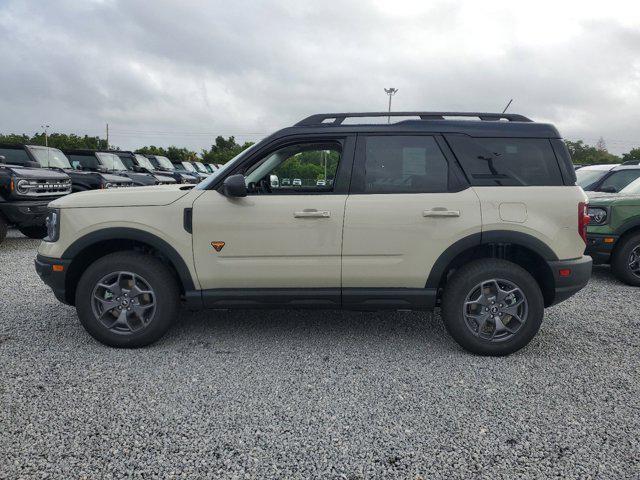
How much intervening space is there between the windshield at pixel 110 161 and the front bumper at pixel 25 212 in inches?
298

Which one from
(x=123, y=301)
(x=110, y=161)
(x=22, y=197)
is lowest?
(x=123, y=301)

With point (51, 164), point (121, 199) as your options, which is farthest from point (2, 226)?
point (121, 199)

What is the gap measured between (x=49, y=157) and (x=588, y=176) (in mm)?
12399

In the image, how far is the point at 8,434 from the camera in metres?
2.61

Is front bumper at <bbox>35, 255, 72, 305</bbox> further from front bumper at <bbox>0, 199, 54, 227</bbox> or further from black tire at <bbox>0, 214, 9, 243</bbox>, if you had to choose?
black tire at <bbox>0, 214, 9, 243</bbox>

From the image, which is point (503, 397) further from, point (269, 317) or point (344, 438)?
point (269, 317)

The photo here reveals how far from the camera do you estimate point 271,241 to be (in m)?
3.66

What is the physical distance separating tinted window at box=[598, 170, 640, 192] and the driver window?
6130mm

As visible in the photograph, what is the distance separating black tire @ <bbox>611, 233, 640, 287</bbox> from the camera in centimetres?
636

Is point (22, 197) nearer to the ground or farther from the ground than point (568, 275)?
farther from the ground

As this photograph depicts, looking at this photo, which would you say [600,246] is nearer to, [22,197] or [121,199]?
[121,199]

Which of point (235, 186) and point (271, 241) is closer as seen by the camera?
point (235, 186)

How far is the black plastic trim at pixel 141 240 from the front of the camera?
12.2 ft

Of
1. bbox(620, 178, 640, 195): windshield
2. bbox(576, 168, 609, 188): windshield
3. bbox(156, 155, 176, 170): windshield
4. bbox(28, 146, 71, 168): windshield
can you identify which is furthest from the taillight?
bbox(156, 155, 176, 170): windshield
